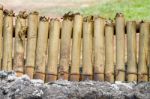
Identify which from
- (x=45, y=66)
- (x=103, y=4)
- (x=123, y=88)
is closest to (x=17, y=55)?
(x=45, y=66)

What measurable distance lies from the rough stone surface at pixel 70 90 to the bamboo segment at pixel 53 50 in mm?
510

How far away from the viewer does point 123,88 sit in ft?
22.4

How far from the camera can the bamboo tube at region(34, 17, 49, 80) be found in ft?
24.2

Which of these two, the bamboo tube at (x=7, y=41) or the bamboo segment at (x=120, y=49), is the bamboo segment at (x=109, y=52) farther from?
the bamboo tube at (x=7, y=41)

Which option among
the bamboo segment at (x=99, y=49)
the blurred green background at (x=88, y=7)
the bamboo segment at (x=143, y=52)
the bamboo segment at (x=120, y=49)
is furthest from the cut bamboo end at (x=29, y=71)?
the blurred green background at (x=88, y=7)

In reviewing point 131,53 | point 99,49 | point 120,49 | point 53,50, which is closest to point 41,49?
point 53,50

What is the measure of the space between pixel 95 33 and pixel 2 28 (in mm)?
1314

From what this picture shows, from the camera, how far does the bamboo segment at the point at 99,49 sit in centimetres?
733

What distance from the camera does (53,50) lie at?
24.3 ft

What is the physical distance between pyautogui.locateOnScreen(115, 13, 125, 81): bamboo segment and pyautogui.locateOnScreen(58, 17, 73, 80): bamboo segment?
65 centimetres

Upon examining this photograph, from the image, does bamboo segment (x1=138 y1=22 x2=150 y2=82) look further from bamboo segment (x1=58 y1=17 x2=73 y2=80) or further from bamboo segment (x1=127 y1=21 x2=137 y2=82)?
bamboo segment (x1=58 y1=17 x2=73 y2=80)

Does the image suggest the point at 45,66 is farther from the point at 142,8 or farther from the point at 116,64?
the point at 142,8

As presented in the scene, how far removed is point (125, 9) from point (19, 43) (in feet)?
15.2

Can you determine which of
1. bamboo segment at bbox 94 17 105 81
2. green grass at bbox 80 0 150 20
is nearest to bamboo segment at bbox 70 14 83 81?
bamboo segment at bbox 94 17 105 81
